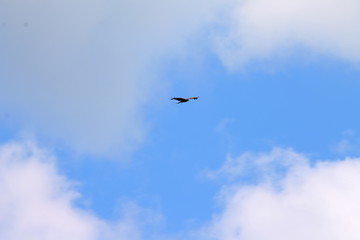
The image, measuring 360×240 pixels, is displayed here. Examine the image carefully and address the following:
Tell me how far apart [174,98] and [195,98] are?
254 inches

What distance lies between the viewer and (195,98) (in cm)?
10025

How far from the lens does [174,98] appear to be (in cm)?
10375
